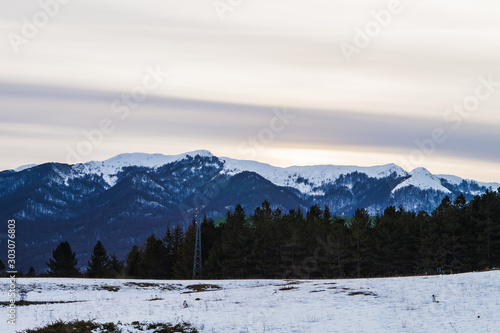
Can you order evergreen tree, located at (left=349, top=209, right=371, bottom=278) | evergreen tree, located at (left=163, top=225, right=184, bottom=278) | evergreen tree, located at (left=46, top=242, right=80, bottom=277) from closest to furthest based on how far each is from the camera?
evergreen tree, located at (left=349, top=209, right=371, bottom=278) < evergreen tree, located at (left=46, top=242, right=80, bottom=277) < evergreen tree, located at (left=163, top=225, right=184, bottom=278)

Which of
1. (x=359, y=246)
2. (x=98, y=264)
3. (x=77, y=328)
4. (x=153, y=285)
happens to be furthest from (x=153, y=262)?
(x=77, y=328)

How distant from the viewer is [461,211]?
85.6 meters

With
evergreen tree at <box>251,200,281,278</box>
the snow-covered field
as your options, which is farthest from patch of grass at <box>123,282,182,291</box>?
evergreen tree at <box>251,200,281,278</box>

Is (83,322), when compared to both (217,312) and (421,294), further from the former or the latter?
(421,294)

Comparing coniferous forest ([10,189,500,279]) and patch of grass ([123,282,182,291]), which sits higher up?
coniferous forest ([10,189,500,279])

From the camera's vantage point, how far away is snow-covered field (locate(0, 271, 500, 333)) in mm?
27625

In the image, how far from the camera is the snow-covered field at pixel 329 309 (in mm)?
27625

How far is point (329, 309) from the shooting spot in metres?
31.8

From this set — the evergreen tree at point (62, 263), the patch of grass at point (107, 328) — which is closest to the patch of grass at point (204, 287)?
the patch of grass at point (107, 328)

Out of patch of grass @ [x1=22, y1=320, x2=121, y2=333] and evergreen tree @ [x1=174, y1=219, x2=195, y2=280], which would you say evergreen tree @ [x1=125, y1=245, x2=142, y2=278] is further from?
patch of grass @ [x1=22, y1=320, x2=121, y2=333]

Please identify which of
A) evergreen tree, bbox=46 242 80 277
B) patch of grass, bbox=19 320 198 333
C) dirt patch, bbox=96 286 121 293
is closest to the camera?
patch of grass, bbox=19 320 198 333

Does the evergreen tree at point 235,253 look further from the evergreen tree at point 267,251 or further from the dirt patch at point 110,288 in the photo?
the dirt patch at point 110,288

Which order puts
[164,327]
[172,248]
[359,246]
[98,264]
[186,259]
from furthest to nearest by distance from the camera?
[172,248] → [98,264] → [186,259] → [359,246] → [164,327]

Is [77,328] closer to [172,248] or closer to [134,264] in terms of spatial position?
[172,248]
